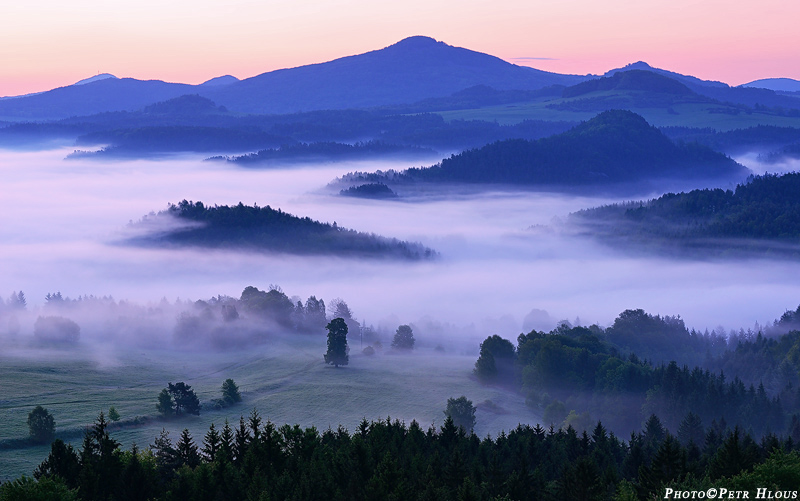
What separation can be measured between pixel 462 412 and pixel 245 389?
39.6m

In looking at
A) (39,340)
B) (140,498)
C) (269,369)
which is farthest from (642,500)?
(39,340)

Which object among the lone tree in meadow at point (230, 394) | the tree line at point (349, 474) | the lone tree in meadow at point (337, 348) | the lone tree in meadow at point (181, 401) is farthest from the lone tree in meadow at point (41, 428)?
the lone tree in meadow at point (337, 348)

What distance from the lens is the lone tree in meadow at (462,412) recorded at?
132125mm

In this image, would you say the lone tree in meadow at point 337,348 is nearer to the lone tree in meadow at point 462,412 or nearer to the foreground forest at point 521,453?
the foreground forest at point 521,453

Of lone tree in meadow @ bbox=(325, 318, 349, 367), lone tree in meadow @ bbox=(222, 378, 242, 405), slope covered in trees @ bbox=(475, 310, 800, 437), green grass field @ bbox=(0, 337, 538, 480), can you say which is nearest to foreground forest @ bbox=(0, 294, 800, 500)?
slope covered in trees @ bbox=(475, 310, 800, 437)

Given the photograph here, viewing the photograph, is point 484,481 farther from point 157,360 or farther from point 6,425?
point 157,360

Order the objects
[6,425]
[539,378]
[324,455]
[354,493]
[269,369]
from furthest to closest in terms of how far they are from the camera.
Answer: [269,369]
[539,378]
[6,425]
[324,455]
[354,493]

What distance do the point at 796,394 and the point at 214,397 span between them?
9441cm

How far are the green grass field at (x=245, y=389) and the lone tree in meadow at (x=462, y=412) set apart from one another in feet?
7.33

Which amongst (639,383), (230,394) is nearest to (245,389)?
(230,394)

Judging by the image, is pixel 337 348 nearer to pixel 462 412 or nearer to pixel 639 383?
pixel 462 412

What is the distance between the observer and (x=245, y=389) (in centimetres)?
15062

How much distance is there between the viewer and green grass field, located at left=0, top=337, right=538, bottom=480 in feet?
404

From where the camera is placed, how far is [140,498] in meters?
65.0
